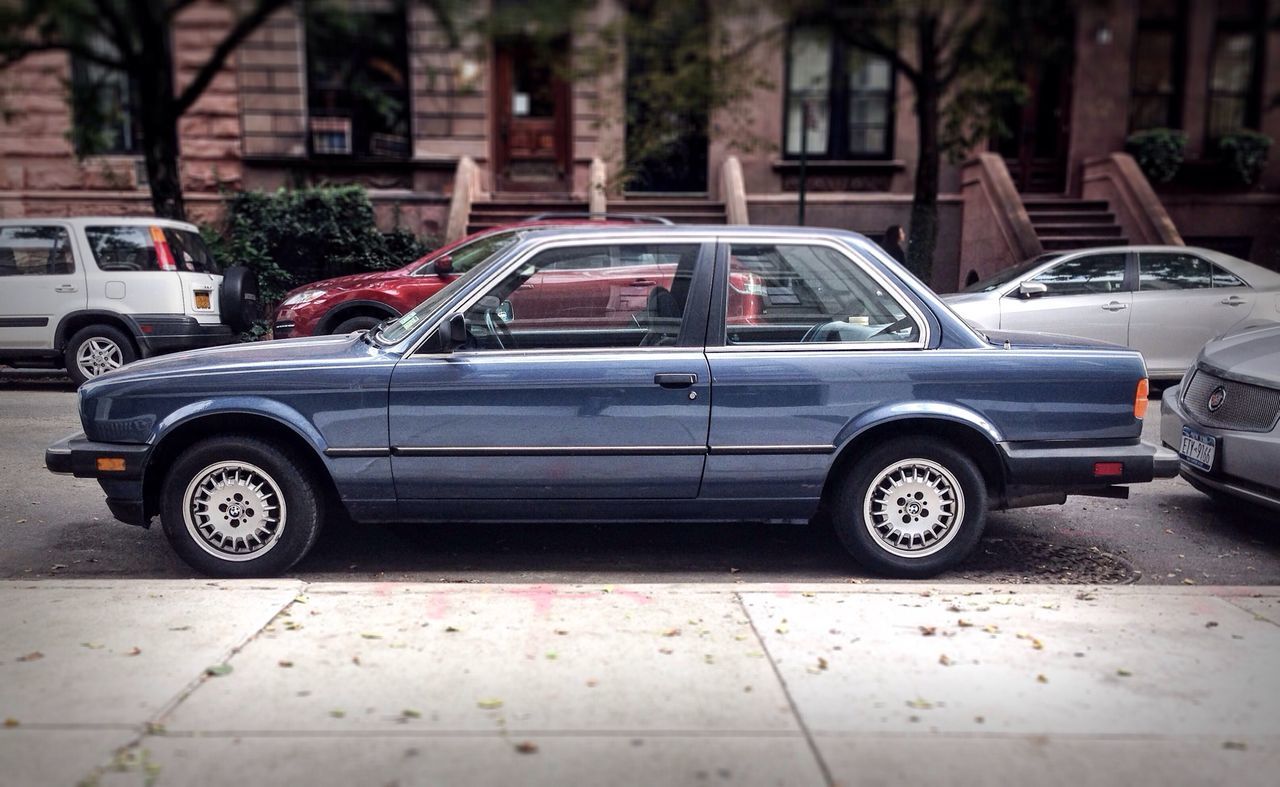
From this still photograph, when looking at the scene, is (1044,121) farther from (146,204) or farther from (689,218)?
(146,204)

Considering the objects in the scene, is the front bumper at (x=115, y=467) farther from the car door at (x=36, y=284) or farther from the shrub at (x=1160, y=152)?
the shrub at (x=1160, y=152)

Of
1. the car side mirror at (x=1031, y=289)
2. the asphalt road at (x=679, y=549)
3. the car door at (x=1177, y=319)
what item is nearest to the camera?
the asphalt road at (x=679, y=549)

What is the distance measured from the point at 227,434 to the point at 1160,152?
17407 millimetres

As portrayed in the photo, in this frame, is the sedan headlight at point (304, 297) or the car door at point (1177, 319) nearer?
the sedan headlight at point (304, 297)

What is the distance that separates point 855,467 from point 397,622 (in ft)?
7.44

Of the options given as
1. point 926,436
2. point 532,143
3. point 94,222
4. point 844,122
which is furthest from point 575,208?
point 926,436

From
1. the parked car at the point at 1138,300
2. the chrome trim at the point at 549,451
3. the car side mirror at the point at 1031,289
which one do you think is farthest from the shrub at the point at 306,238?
the chrome trim at the point at 549,451

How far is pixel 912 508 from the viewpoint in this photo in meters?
5.12

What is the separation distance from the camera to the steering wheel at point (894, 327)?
518 centimetres

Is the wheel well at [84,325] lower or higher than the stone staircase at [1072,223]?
lower

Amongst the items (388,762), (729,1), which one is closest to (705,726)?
(388,762)

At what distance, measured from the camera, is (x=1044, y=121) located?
65.2 feet

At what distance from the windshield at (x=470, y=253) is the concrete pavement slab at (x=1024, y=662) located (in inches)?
262

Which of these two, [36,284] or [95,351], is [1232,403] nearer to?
[95,351]
